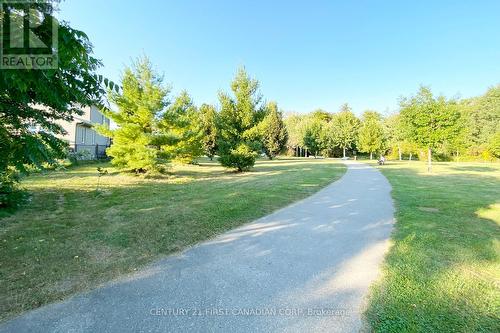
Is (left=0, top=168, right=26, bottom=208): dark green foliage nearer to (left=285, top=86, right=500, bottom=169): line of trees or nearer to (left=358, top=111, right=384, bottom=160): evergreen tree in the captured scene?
(left=285, top=86, right=500, bottom=169): line of trees

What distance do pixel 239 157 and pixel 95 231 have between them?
13792 mm

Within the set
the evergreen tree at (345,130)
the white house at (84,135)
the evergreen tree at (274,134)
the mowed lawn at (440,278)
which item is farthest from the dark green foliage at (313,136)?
the mowed lawn at (440,278)

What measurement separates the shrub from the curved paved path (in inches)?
524

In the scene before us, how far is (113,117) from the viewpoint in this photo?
13742 millimetres

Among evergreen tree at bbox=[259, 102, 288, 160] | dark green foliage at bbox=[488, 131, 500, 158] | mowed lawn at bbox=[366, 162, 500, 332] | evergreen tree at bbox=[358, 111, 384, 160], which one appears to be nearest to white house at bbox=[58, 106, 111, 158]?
mowed lawn at bbox=[366, 162, 500, 332]

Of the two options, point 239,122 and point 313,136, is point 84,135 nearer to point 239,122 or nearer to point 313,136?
point 239,122

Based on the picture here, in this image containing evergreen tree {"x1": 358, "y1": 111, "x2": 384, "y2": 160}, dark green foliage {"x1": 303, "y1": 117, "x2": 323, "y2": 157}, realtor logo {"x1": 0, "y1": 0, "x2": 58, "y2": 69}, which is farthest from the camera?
dark green foliage {"x1": 303, "y1": 117, "x2": 323, "y2": 157}

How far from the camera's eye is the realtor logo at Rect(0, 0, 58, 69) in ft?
6.70

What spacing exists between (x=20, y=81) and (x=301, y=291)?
3607 mm

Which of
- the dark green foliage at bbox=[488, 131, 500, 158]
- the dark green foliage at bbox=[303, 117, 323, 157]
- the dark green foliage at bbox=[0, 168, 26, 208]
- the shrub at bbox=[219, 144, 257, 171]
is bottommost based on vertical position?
the dark green foliage at bbox=[0, 168, 26, 208]

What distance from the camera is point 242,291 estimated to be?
3230mm

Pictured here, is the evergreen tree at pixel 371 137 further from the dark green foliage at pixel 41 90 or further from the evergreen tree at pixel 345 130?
the dark green foliage at pixel 41 90

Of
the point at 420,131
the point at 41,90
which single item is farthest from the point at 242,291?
the point at 420,131

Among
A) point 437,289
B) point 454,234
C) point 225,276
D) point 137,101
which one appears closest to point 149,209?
point 225,276
